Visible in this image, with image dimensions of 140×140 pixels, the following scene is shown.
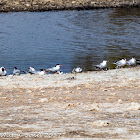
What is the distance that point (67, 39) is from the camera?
104 feet

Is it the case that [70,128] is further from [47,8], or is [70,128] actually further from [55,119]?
[47,8]

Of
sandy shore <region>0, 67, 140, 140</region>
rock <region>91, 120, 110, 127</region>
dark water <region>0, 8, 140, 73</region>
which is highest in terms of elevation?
rock <region>91, 120, 110, 127</region>

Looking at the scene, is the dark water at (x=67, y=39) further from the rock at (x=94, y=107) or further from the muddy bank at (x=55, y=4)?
the rock at (x=94, y=107)

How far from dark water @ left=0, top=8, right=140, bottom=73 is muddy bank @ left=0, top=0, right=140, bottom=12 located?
7461 millimetres

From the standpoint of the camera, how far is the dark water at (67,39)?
23.8 m

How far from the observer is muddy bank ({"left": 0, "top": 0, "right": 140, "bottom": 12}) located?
57656 millimetres

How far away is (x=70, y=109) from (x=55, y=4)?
170ft

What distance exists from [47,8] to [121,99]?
48.9 meters

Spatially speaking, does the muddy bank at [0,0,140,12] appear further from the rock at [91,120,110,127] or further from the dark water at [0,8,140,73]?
the rock at [91,120,110,127]

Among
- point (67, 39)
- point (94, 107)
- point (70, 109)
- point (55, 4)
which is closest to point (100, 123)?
point (94, 107)

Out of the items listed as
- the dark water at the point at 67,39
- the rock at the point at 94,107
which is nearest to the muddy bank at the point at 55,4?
the dark water at the point at 67,39

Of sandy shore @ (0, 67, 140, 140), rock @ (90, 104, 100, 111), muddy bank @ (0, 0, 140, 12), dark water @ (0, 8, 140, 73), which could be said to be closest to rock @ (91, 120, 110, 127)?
sandy shore @ (0, 67, 140, 140)

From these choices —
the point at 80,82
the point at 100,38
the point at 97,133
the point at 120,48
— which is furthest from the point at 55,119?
the point at 100,38

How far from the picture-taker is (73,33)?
35312mm
